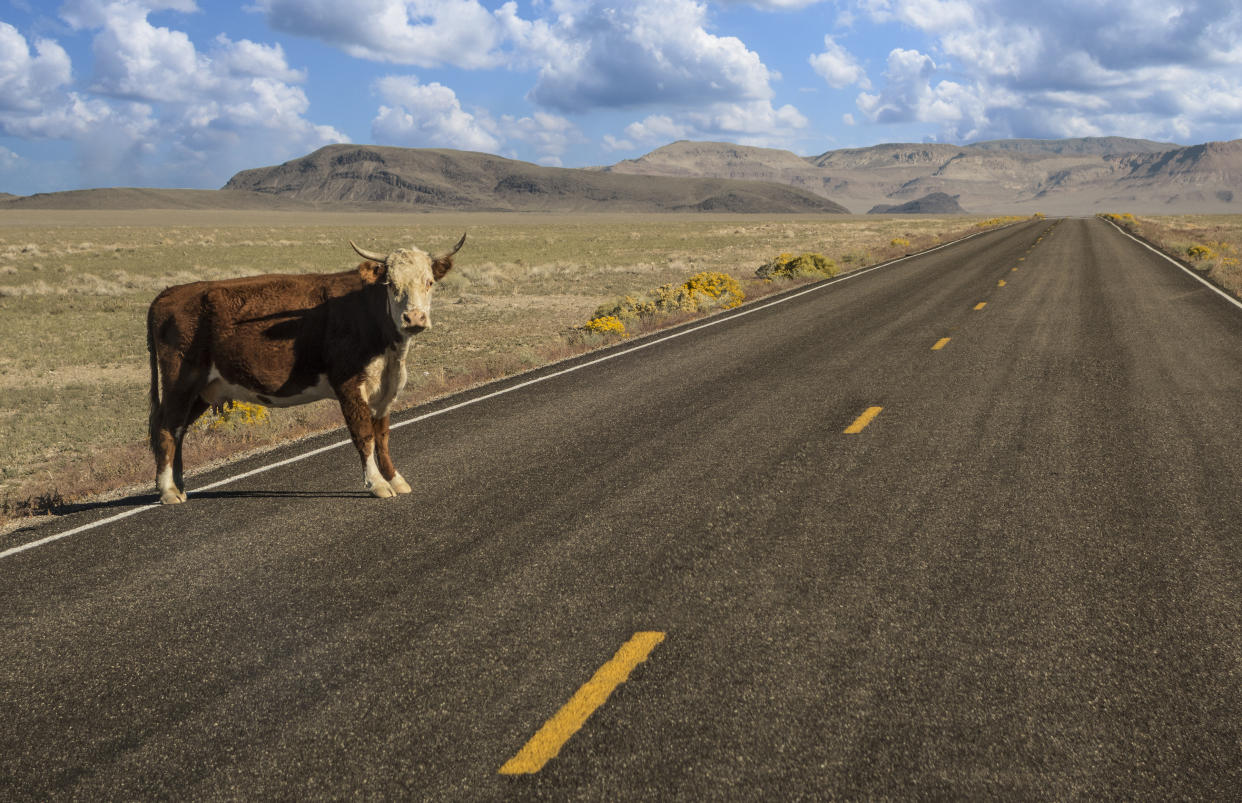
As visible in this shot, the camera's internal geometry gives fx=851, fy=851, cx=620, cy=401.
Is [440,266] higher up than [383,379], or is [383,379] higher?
[440,266]

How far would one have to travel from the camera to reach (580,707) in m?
3.76

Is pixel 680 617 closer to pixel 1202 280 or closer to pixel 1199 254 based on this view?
pixel 1202 280

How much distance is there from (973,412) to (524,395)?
17.8 ft

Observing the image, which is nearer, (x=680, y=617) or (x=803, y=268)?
(x=680, y=617)

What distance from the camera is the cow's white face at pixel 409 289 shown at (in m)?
6.13

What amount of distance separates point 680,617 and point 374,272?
11.5 feet

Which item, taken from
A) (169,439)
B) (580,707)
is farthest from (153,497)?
(580,707)

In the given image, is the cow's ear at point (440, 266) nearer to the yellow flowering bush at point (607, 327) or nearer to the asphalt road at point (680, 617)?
the asphalt road at point (680, 617)

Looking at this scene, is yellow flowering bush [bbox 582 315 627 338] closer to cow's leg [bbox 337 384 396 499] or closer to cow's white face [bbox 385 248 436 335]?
cow's leg [bbox 337 384 396 499]

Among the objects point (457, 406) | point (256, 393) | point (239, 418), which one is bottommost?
point (239, 418)

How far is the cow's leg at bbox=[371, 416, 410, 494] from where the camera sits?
7012 mm

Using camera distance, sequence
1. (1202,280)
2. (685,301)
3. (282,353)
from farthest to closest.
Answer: (1202,280) → (685,301) → (282,353)

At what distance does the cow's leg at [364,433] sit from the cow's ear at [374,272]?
0.91 m

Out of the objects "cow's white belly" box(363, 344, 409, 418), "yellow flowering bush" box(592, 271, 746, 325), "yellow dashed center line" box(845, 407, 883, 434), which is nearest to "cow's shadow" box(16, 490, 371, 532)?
"cow's white belly" box(363, 344, 409, 418)
